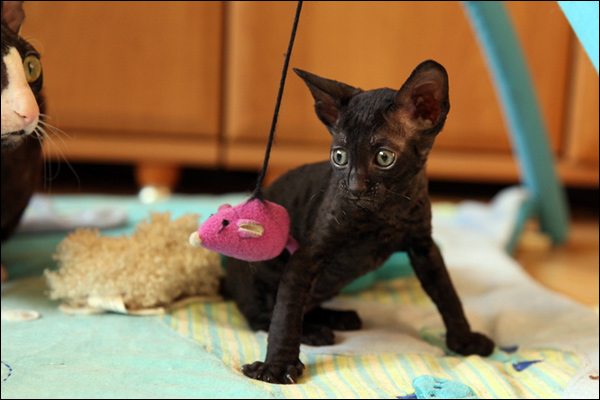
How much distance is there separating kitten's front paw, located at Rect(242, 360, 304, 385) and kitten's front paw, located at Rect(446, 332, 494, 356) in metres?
0.24

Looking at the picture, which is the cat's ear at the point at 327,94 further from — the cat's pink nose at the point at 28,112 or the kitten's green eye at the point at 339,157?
the cat's pink nose at the point at 28,112

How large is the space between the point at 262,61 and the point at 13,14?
1.17ft

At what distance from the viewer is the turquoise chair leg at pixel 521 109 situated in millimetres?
1159

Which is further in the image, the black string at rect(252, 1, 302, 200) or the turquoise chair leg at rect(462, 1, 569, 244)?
the turquoise chair leg at rect(462, 1, 569, 244)

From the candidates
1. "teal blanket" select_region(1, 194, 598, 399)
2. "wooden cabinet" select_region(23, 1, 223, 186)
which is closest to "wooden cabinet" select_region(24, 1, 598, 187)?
"wooden cabinet" select_region(23, 1, 223, 186)

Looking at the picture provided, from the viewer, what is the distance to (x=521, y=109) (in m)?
1.42

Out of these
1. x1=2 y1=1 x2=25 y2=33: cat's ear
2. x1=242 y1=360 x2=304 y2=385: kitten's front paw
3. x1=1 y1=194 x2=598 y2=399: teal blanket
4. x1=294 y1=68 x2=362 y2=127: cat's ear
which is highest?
x1=2 y1=1 x2=25 y2=33: cat's ear

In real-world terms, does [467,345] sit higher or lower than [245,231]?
lower

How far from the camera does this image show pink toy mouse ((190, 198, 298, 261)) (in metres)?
0.68

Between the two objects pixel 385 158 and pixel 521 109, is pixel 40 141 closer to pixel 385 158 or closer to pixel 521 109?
pixel 385 158

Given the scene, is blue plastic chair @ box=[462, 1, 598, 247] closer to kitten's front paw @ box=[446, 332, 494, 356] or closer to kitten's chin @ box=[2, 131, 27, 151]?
kitten's front paw @ box=[446, 332, 494, 356]

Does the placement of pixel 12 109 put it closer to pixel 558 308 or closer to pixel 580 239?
pixel 558 308

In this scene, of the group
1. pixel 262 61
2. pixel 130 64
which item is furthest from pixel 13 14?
pixel 262 61

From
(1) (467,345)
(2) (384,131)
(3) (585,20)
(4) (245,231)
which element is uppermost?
(3) (585,20)
